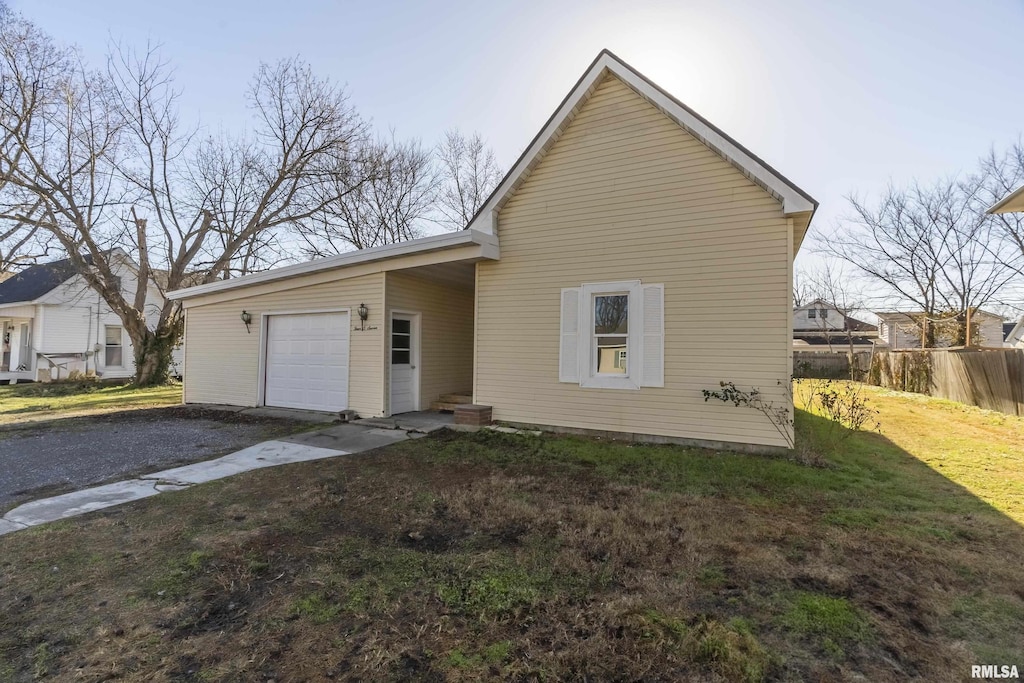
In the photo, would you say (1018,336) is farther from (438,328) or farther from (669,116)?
(438,328)

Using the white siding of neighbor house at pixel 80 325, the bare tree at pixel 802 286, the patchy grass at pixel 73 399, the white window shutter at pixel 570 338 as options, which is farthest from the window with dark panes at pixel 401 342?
the bare tree at pixel 802 286

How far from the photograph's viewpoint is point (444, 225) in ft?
74.7

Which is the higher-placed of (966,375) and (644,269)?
(644,269)

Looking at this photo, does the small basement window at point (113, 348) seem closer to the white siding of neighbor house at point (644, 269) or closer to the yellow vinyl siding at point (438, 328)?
the yellow vinyl siding at point (438, 328)

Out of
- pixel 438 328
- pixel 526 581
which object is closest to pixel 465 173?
pixel 438 328

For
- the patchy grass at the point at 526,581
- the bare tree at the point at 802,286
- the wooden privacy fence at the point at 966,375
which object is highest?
the bare tree at the point at 802,286

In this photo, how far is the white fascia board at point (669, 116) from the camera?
21.9ft

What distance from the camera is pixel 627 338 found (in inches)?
307

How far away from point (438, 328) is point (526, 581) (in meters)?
8.23

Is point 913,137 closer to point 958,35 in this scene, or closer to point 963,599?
A: point 958,35

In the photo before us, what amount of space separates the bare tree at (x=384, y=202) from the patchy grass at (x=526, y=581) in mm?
18176

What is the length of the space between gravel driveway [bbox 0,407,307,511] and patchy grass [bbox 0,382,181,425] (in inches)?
60.3

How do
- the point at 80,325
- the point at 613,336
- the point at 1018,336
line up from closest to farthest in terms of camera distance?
the point at 613,336 → the point at 1018,336 → the point at 80,325

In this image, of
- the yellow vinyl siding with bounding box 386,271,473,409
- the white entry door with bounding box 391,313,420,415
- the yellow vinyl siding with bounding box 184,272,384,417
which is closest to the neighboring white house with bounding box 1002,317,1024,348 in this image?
the yellow vinyl siding with bounding box 386,271,473,409
